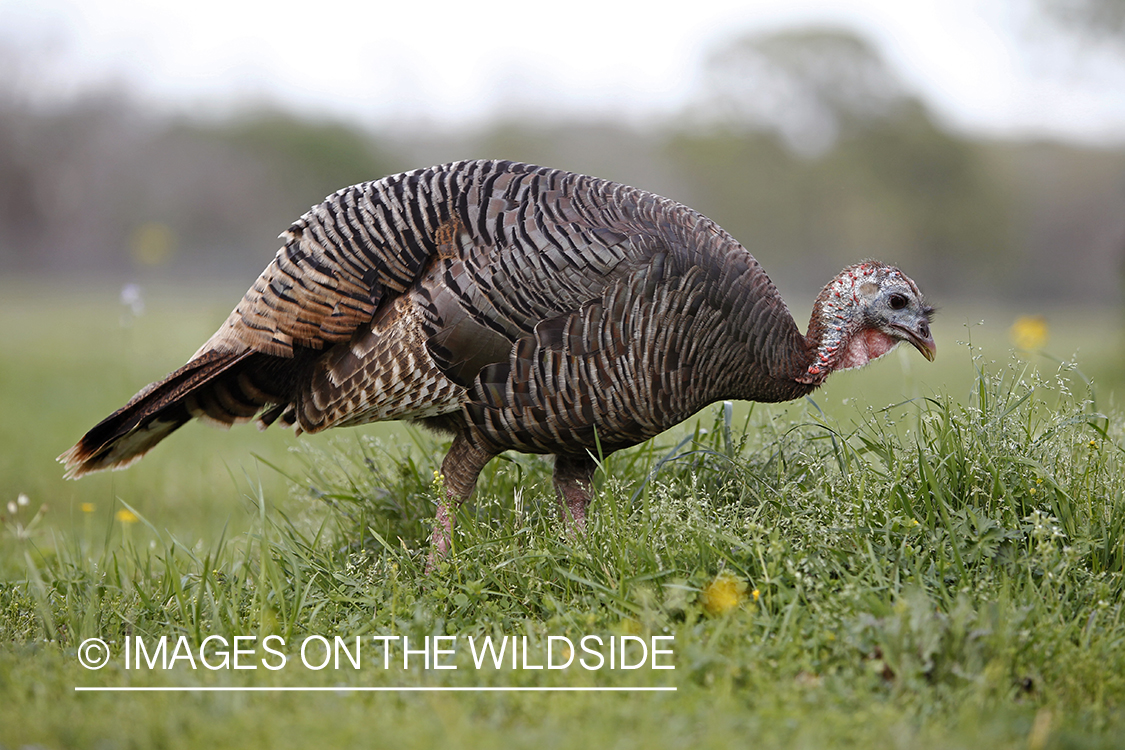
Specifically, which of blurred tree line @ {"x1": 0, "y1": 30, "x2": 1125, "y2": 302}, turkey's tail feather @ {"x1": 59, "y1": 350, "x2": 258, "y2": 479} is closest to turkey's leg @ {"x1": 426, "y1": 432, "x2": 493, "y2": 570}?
turkey's tail feather @ {"x1": 59, "y1": 350, "x2": 258, "y2": 479}

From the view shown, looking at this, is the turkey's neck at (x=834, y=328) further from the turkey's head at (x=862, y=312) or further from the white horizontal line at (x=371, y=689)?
the white horizontal line at (x=371, y=689)

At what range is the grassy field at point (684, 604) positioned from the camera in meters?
2.46

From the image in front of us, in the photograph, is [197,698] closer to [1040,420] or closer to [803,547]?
[803,547]

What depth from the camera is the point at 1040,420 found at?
3838 mm

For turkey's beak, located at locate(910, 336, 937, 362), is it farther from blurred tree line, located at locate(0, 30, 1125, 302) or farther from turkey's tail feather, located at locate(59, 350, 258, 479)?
blurred tree line, located at locate(0, 30, 1125, 302)

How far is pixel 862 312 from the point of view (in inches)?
161

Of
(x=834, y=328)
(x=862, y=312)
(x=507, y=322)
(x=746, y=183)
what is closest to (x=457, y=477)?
(x=507, y=322)

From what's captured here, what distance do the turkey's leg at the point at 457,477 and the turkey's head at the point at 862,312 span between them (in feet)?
5.04

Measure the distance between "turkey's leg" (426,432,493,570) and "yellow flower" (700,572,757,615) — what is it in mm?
1195

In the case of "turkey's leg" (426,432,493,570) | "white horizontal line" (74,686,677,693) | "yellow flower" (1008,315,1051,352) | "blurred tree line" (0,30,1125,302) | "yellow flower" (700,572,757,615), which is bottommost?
"white horizontal line" (74,686,677,693)

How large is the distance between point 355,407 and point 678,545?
4.92ft

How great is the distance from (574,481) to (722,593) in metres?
1.25

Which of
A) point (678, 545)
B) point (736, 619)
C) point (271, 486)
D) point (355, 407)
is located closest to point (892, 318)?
point (678, 545)

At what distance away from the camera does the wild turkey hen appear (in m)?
3.66
